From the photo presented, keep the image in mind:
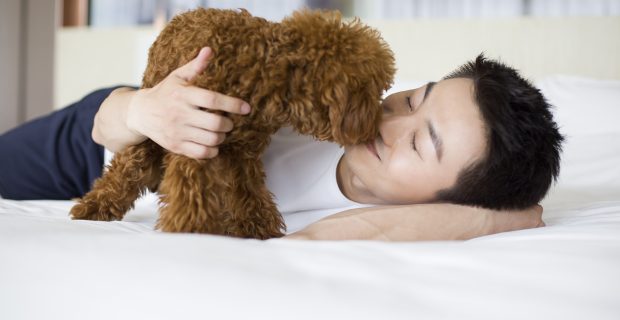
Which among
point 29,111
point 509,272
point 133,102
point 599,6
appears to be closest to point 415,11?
point 599,6

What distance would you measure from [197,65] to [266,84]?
0.34 ft

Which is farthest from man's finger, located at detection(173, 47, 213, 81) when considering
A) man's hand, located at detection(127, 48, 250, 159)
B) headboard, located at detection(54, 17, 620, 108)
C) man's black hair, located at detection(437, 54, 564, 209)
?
headboard, located at detection(54, 17, 620, 108)

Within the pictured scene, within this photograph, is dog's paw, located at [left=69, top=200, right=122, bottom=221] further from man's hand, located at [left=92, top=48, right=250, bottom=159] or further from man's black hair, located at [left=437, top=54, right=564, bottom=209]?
man's black hair, located at [left=437, top=54, right=564, bottom=209]

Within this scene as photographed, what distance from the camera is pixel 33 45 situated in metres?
3.36

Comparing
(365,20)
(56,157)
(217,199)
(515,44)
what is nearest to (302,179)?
(217,199)

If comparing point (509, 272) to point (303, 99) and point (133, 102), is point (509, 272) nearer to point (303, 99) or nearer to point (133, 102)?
point (303, 99)

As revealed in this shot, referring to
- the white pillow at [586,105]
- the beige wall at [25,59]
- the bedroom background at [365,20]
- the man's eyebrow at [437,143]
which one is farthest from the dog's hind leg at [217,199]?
the beige wall at [25,59]

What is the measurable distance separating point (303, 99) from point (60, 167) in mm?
1119

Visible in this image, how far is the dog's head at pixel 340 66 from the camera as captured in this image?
77cm

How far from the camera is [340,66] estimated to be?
0.77m

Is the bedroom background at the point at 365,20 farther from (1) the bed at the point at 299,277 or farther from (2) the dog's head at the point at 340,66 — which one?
(1) the bed at the point at 299,277

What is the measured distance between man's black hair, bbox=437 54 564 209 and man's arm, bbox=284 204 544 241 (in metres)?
0.03

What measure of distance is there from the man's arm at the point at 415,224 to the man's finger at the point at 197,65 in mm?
287

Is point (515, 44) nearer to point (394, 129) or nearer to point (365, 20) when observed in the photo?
point (365, 20)
